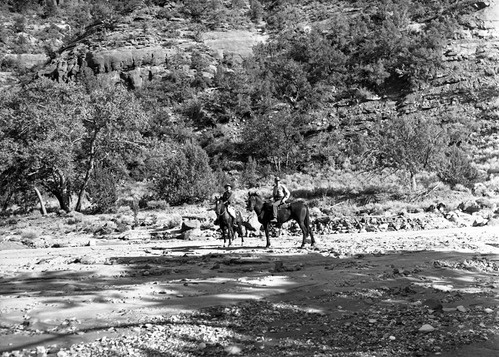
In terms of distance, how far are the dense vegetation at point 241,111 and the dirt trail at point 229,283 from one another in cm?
1482

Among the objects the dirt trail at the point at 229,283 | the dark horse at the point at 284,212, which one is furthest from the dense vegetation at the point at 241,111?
A: the dirt trail at the point at 229,283

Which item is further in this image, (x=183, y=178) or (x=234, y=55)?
(x=234, y=55)

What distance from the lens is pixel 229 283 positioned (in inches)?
352

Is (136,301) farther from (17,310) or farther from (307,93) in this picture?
(307,93)

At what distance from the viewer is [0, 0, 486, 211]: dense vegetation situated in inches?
1102

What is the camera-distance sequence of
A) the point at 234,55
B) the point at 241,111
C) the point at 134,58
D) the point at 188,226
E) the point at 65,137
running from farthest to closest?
the point at 234,55
the point at 134,58
the point at 241,111
the point at 65,137
the point at 188,226

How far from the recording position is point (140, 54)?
6191 centimetres

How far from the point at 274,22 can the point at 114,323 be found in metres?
69.0

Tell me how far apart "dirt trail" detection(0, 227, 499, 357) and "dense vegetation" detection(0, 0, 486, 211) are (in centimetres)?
1482

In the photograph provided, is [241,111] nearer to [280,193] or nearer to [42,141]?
A: [42,141]

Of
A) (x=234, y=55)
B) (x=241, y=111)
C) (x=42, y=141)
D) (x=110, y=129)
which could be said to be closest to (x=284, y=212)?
(x=110, y=129)

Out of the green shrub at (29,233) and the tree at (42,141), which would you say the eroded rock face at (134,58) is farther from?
the green shrub at (29,233)

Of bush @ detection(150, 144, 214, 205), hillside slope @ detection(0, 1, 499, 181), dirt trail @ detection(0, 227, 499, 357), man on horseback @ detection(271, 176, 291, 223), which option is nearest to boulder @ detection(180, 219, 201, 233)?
dirt trail @ detection(0, 227, 499, 357)

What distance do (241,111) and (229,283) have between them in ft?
143
